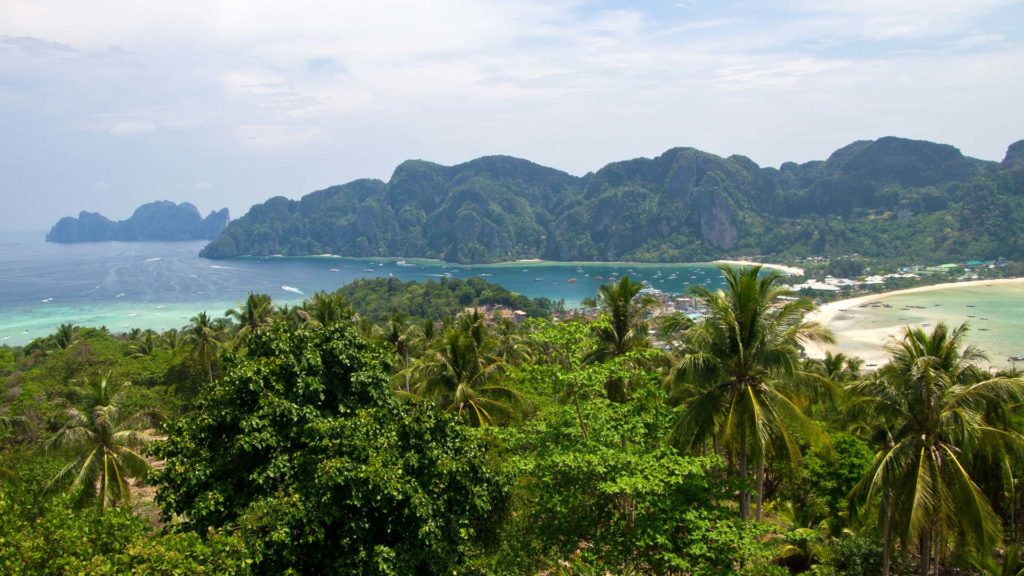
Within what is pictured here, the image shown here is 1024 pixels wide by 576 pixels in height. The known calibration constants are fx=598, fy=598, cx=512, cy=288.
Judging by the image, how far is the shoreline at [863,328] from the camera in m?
69.1

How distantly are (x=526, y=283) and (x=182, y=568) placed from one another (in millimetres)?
173609

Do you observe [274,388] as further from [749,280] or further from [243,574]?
[749,280]

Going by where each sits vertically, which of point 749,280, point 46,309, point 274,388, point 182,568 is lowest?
point 46,309

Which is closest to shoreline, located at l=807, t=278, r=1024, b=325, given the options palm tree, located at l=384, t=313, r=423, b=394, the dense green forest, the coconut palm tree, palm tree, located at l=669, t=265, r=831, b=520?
palm tree, located at l=384, t=313, r=423, b=394

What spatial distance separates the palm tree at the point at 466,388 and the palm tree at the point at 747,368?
7473 millimetres

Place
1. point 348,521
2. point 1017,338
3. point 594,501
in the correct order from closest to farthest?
point 348,521
point 594,501
point 1017,338

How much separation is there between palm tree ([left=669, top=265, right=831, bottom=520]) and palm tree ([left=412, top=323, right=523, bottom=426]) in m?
7.47

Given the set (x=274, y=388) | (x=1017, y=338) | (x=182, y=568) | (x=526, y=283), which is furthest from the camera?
(x=526, y=283)

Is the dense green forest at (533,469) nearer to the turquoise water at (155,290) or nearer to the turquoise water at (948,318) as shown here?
the turquoise water at (948,318)

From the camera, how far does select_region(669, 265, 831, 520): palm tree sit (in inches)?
427

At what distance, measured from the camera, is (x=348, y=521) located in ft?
27.3

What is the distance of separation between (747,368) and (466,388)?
890cm

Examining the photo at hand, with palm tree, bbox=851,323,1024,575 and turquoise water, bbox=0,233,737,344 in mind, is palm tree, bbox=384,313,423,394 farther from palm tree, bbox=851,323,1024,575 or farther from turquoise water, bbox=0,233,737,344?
turquoise water, bbox=0,233,737,344

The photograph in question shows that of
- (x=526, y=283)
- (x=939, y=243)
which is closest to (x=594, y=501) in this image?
(x=526, y=283)
